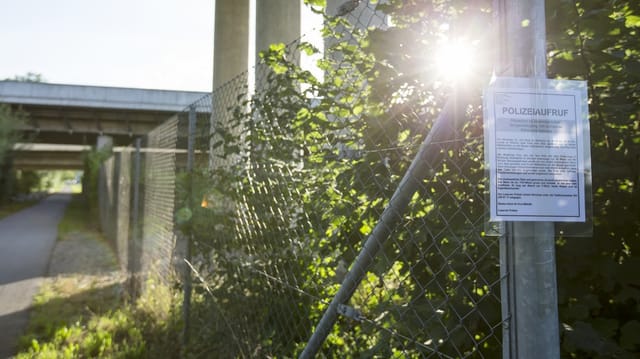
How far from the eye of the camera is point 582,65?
63.3 inches

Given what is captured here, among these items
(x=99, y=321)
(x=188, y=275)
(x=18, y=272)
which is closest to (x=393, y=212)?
(x=188, y=275)

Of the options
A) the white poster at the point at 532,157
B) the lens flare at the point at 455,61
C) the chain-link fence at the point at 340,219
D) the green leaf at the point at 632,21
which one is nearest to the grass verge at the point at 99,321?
the chain-link fence at the point at 340,219

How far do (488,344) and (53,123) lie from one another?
112 ft

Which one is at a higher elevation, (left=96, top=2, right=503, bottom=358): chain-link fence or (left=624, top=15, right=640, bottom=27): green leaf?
(left=624, top=15, right=640, bottom=27): green leaf

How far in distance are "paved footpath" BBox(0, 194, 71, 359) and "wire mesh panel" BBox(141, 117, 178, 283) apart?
4.97 ft

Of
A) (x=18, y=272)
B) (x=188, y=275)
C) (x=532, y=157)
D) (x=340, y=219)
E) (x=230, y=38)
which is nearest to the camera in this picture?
(x=532, y=157)

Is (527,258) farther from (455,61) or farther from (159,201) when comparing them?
(159,201)

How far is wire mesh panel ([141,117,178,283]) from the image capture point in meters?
4.91

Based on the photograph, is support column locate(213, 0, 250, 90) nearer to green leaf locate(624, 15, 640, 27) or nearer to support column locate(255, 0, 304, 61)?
support column locate(255, 0, 304, 61)

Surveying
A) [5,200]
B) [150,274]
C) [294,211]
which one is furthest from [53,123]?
[294,211]

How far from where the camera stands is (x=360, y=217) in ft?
6.81

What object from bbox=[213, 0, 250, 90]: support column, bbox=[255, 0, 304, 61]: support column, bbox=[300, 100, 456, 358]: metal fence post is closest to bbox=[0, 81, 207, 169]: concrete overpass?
bbox=[213, 0, 250, 90]: support column

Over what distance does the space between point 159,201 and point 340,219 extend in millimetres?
3904

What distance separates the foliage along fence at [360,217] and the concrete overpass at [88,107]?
23800mm
